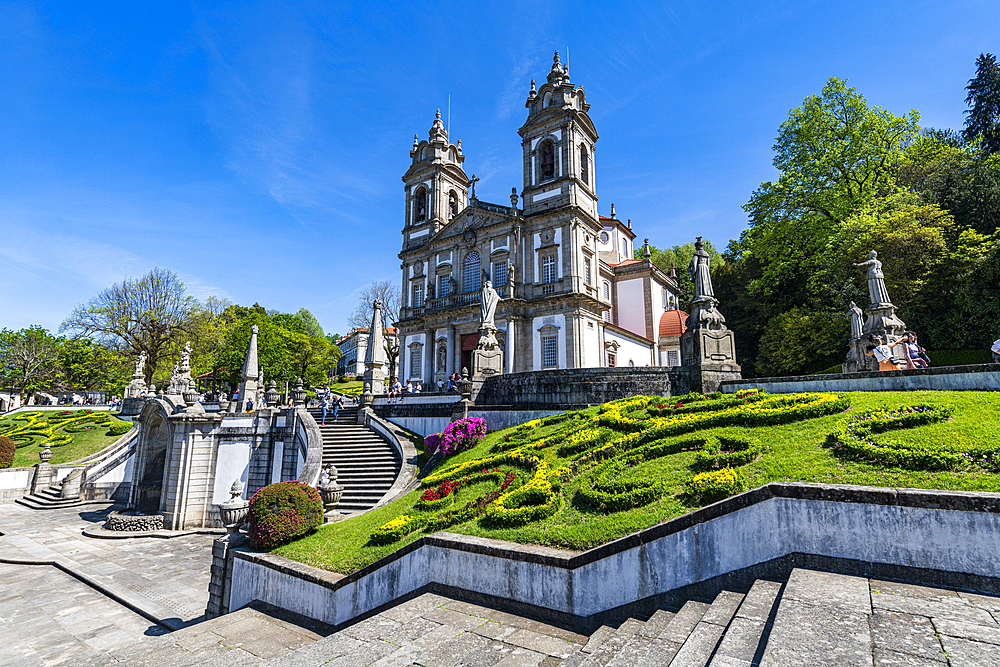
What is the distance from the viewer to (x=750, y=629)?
4172mm

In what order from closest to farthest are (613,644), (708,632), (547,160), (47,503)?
(708,632)
(613,644)
(47,503)
(547,160)

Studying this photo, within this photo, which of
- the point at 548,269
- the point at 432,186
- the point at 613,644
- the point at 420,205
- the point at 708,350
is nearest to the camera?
the point at 613,644

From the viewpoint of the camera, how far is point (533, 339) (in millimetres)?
33656

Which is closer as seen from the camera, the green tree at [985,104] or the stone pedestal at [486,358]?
the stone pedestal at [486,358]

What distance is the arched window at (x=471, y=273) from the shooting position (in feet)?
122

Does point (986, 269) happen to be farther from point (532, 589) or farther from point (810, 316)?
point (532, 589)

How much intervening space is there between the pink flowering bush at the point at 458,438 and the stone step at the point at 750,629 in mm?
11238

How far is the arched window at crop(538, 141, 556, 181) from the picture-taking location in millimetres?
35812

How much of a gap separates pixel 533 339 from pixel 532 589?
2755 cm

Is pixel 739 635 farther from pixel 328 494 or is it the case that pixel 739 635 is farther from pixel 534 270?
pixel 534 270

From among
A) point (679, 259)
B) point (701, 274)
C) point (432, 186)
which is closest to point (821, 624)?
point (701, 274)

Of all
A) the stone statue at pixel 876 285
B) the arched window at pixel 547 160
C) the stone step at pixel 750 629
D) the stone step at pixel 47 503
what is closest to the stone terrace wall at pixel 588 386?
the stone statue at pixel 876 285

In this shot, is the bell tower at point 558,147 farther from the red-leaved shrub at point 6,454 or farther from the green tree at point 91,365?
the green tree at point 91,365

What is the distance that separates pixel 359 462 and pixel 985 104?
4920 cm
